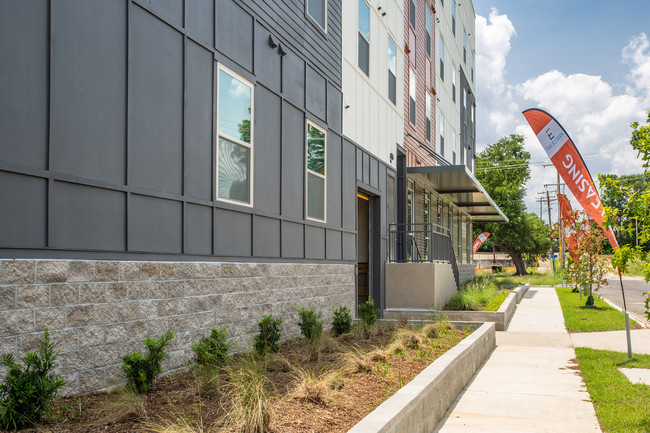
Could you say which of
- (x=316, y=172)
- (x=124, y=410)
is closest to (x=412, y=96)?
(x=316, y=172)

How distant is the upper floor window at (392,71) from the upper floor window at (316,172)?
→ 5.89m

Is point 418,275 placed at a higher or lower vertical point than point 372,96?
lower

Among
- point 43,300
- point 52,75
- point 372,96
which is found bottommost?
point 43,300

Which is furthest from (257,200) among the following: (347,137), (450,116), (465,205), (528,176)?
(528,176)

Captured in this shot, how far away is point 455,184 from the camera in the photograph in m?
20.9

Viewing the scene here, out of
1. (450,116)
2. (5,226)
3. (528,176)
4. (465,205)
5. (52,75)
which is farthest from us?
(528,176)

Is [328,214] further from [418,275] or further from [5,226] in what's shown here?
[5,226]

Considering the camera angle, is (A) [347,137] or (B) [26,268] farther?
(A) [347,137]

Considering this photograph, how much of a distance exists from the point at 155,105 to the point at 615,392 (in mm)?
6253

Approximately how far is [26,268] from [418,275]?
11.5 m

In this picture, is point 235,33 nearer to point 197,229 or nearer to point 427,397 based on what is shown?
point 197,229

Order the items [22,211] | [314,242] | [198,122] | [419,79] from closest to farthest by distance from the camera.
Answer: [22,211] → [198,122] → [314,242] → [419,79]

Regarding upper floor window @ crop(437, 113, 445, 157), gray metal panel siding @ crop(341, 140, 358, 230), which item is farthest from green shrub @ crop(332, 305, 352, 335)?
upper floor window @ crop(437, 113, 445, 157)

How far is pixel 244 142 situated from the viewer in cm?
823
